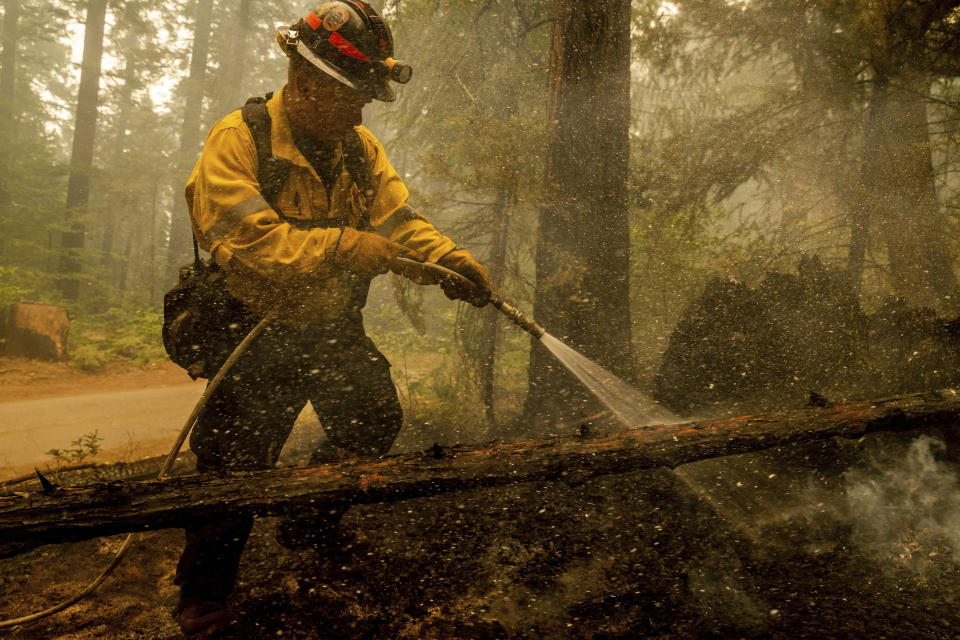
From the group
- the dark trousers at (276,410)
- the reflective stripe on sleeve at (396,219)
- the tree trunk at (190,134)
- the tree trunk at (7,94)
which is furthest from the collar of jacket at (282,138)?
the tree trunk at (190,134)

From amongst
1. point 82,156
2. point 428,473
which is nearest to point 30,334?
point 82,156

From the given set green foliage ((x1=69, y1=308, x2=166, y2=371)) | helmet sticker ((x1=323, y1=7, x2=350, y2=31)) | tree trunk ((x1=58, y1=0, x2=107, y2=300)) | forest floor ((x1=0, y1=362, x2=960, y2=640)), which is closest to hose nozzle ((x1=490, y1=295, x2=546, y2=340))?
forest floor ((x1=0, y1=362, x2=960, y2=640))

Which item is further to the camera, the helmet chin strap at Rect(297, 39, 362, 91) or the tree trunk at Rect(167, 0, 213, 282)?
the tree trunk at Rect(167, 0, 213, 282)

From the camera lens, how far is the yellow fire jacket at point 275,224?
228 cm

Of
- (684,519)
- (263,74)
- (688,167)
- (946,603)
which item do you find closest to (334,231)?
(684,519)

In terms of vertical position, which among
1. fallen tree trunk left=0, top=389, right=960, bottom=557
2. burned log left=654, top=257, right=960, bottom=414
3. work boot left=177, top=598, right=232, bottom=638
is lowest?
work boot left=177, top=598, right=232, bottom=638

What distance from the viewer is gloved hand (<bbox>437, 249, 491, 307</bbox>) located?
2879 millimetres

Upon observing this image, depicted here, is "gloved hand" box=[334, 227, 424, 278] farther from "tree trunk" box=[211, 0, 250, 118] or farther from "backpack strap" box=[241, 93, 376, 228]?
"tree trunk" box=[211, 0, 250, 118]

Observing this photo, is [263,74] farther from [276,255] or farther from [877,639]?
[877,639]

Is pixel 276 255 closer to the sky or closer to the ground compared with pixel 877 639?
closer to the sky

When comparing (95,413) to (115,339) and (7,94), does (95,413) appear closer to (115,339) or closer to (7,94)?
(115,339)

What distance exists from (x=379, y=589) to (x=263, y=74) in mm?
23944

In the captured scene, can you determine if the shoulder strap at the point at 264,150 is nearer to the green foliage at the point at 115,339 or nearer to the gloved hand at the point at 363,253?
the gloved hand at the point at 363,253

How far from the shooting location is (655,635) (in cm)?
193
